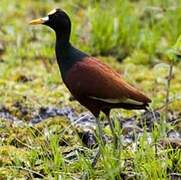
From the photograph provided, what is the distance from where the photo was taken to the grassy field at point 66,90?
4.38m

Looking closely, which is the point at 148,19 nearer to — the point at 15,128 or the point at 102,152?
the point at 15,128

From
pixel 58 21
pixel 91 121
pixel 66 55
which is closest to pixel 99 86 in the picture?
pixel 66 55

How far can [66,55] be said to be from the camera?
4516mm

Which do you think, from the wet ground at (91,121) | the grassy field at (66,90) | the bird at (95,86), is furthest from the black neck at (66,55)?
the wet ground at (91,121)

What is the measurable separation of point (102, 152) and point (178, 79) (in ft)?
7.82

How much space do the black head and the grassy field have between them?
0.62 metres

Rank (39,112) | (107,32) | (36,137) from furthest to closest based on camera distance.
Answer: (107,32)
(39,112)
(36,137)

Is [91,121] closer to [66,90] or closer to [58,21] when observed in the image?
[66,90]

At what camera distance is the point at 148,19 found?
24.8 ft

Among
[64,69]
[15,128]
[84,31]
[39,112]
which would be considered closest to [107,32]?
[84,31]

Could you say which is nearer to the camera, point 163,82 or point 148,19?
point 163,82

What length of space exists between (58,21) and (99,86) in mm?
516

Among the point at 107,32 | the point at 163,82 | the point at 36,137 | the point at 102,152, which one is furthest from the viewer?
the point at 107,32

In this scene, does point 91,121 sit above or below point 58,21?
below
